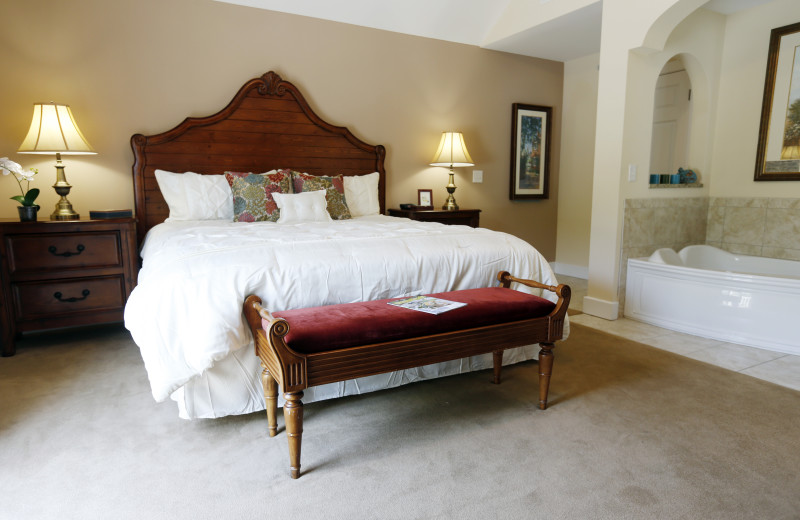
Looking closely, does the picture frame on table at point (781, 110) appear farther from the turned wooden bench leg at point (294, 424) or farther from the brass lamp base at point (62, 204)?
the brass lamp base at point (62, 204)

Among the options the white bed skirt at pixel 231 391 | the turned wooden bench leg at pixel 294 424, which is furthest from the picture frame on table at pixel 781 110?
the turned wooden bench leg at pixel 294 424

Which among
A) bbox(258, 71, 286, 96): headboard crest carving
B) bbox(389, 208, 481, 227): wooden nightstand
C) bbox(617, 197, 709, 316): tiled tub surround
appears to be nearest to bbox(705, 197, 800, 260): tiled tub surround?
bbox(617, 197, 709, 316): tiled tub surround

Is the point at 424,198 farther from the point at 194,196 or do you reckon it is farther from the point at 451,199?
the point at 194,196

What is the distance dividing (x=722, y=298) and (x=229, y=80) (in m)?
3.91

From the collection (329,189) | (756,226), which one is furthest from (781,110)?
(329,189)

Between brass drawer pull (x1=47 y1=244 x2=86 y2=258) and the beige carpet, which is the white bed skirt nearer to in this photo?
the beige carpet

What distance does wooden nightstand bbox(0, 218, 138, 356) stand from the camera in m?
2.80

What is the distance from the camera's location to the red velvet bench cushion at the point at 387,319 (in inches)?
63.4

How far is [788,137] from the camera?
376cm

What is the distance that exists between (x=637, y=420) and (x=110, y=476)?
2.09 meters

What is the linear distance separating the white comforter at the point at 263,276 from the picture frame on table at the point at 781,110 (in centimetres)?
268

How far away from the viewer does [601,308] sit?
12.2 ft

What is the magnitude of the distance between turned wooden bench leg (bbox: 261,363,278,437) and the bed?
0.50 feet

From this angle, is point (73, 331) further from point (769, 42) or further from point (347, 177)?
point (769, 42)
